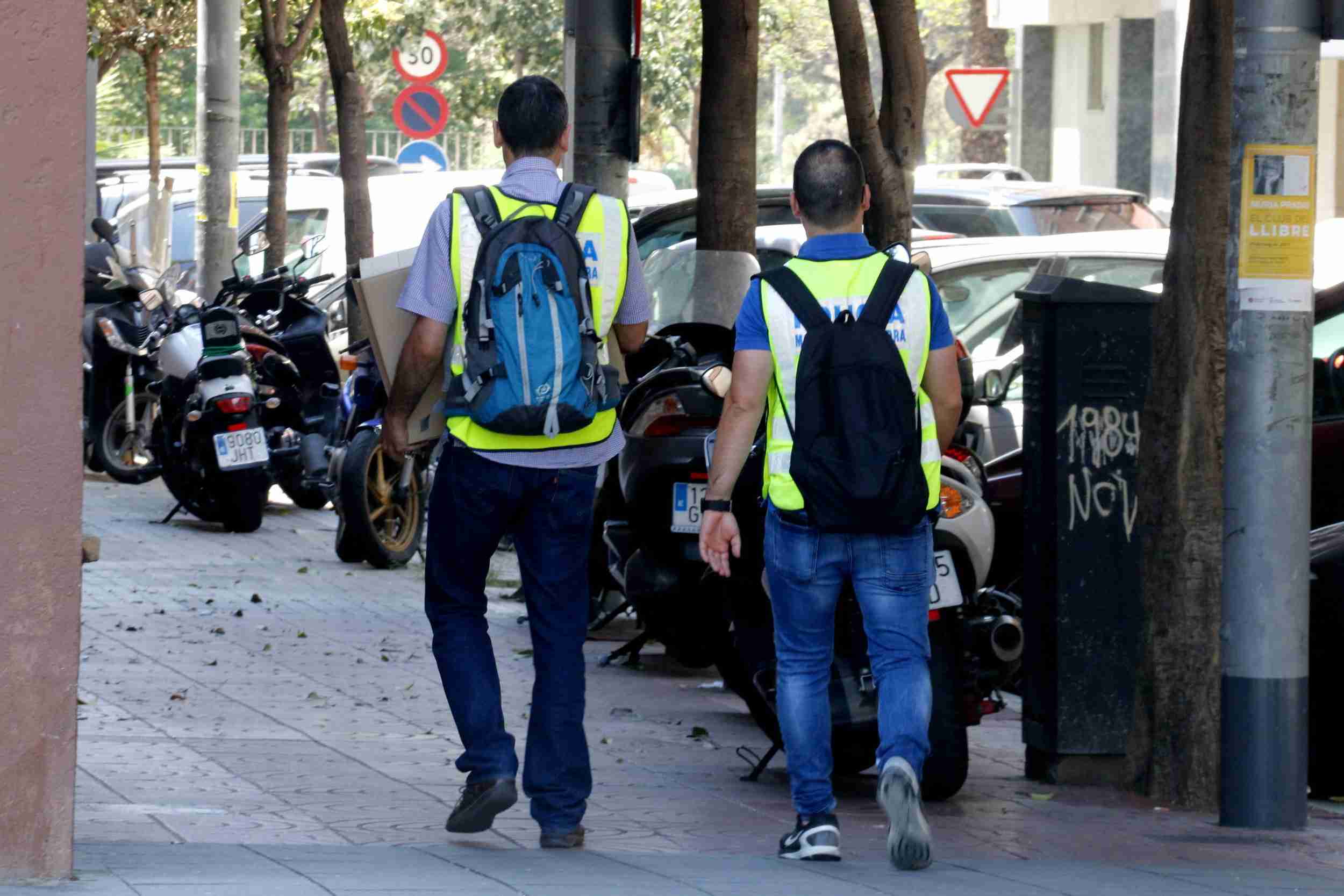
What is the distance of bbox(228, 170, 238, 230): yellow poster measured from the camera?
15.8 metres

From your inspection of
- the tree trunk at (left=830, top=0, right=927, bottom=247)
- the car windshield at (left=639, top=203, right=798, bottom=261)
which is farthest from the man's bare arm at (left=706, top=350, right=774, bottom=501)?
the car windshield at (left=639, top=203, right=798, bottom=261)

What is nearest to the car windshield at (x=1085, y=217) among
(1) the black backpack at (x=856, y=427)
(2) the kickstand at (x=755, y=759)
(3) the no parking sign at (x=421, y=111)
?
(3) the no parking sign at (x=421, y=111)

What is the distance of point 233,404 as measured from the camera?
11820 mm

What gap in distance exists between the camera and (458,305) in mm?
5312

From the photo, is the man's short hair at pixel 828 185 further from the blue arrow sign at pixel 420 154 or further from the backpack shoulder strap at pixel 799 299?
the blue arrow sign at pixel 420 154

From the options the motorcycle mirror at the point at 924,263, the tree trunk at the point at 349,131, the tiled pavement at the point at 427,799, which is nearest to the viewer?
the tiled pavement at the point at 427,799

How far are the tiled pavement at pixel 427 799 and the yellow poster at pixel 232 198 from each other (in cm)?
649

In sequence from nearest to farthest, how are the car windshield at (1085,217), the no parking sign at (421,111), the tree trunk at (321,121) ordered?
the car windshield at (1085,217)
the no parking sign at (421,111)
the tree trunk at (321,121)

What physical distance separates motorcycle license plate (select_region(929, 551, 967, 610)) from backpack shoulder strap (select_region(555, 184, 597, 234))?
1424 mm

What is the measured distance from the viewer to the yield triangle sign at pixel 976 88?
26.4 metres

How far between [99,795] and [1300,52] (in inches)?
145

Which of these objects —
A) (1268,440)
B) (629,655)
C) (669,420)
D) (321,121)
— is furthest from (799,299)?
(321,121)

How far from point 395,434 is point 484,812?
939 millimetres

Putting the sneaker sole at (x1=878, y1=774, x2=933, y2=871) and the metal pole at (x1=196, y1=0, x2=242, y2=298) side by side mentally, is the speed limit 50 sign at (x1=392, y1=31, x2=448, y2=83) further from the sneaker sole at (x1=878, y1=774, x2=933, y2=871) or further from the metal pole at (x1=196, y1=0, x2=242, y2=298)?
the sneaker sole at (x1=878, y1=774, x2=933, y2=871)
